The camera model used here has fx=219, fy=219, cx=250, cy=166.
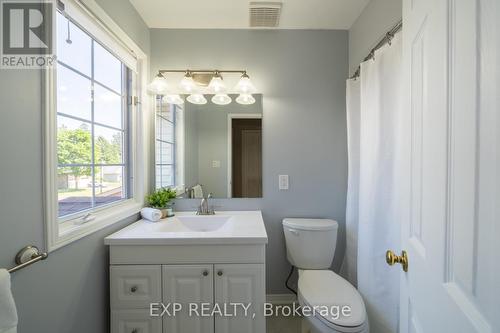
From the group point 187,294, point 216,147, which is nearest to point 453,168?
point 187,294

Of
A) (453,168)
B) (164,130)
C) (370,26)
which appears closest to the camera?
(453,168)

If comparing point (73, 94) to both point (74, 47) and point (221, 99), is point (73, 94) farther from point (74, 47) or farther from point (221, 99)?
point (221, 99)

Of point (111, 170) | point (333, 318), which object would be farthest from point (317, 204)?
point (111, 170)

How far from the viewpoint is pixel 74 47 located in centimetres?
109

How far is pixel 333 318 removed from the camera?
44.3 inches

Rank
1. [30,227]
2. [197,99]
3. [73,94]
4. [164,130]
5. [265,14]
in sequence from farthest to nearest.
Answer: [164,130]
[197,99]
[265,14]
[73,94]
[30,227]

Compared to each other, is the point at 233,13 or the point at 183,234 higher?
the point at 233,13

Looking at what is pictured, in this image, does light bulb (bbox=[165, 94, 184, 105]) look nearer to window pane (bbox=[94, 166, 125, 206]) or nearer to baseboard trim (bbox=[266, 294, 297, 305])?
window pane (bbox=[94, 166, 125, 206])

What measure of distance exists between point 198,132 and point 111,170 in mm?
690

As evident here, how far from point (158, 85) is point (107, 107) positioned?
1.45ft

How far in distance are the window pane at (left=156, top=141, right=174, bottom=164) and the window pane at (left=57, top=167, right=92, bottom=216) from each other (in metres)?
0.66

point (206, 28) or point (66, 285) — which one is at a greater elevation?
point (206, 28)

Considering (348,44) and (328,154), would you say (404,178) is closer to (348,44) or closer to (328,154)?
(328,154)

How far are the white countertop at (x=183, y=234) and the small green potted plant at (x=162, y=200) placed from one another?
0.06 meters
